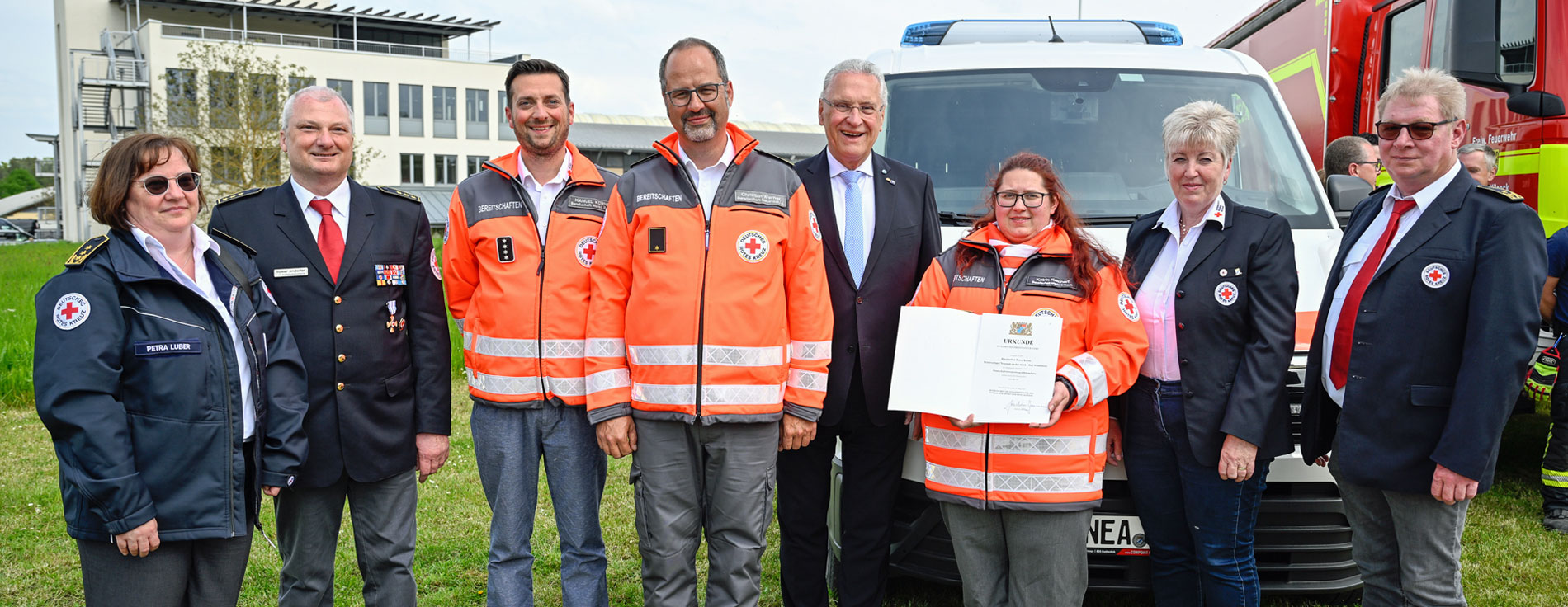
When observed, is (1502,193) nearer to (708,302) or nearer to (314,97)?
(708,302)

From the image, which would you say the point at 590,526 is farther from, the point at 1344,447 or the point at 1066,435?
the point at 1344,447

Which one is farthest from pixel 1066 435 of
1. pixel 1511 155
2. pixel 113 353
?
pixel 1511 155

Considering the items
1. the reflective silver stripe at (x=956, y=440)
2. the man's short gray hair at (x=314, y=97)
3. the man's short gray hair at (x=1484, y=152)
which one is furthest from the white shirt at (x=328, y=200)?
the man's short gray hair at (x=1484, y=152)

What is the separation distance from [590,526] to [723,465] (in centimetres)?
64

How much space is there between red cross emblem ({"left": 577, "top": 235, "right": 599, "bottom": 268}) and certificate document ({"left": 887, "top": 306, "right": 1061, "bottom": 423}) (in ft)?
3.46

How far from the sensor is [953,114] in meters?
4.60

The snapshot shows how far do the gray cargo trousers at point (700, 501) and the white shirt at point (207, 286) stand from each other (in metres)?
1.10

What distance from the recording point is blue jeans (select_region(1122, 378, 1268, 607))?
312cm

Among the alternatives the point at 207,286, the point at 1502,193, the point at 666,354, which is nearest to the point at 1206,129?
the point at 1502,193

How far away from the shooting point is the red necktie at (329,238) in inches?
130

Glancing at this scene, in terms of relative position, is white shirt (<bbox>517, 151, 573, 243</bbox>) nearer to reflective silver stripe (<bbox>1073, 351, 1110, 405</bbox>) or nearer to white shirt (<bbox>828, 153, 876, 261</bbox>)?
white shirt (<bbox>828, 153, 876, 261</bbox>)

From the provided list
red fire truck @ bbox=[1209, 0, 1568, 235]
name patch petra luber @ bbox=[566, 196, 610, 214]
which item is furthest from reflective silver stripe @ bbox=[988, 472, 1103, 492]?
red fire truck @ bbox=[1209, 0, 1568, 235]

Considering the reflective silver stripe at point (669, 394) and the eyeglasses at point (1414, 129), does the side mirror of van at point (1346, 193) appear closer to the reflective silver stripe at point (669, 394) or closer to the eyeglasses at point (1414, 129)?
the eyeglasses at point (1414, 129)

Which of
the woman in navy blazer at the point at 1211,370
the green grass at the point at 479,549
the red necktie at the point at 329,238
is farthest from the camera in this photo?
the green grass at the point at 479,549
